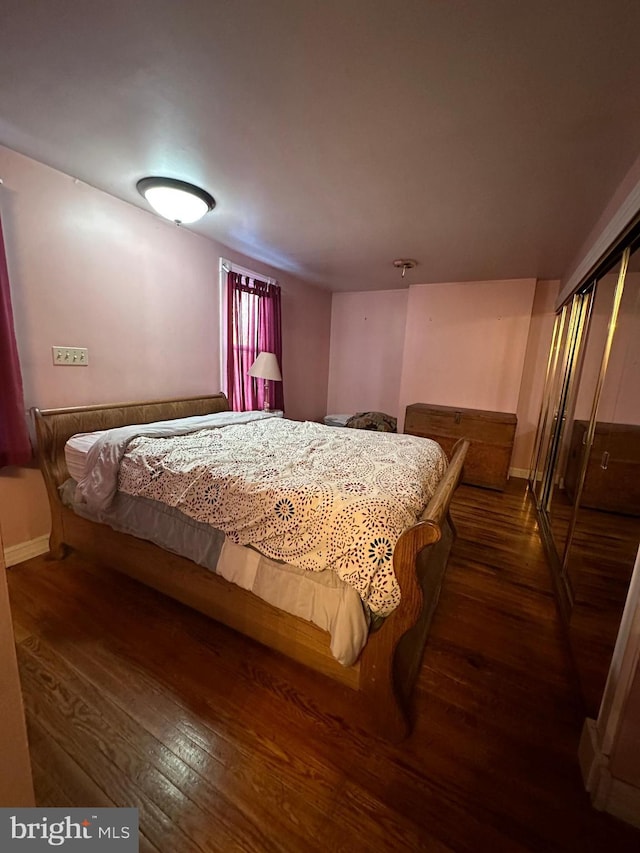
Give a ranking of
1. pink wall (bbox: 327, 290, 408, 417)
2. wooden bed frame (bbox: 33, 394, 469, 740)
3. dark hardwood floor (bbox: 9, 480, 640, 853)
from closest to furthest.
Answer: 1. dark hardwood floor (bbox: 9, 480, 640, 853)
2. wooden bed frame (bbox: 33, 394, 469, 740)
3. pink wall (bbox: 327, 290, 408, 417)

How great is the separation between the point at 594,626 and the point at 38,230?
3.54 m

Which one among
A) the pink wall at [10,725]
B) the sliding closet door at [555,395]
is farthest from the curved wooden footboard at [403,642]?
the sliding closet door at [555,395]

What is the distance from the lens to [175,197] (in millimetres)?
2045

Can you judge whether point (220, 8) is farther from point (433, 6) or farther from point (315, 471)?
point (315, 471)

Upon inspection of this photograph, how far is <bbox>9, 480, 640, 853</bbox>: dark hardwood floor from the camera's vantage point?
38.1 inches

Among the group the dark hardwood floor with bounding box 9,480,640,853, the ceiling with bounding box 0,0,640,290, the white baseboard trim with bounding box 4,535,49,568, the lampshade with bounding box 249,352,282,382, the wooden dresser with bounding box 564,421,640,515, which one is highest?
the ceiling with bounding box 0,0,640,290

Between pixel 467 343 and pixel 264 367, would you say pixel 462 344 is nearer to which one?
pixel 467 343

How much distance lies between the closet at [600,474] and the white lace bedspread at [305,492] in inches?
29.6

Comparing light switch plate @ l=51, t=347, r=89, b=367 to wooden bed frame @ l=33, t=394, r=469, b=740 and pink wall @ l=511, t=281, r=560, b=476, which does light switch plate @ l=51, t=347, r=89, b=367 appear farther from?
pink wall @ l=511, t=281, r=560, b=476

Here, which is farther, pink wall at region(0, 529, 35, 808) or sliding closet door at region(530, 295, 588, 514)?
sliding closet door at region(530, 295, 588, 514)

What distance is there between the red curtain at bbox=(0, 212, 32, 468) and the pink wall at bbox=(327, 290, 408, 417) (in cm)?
382

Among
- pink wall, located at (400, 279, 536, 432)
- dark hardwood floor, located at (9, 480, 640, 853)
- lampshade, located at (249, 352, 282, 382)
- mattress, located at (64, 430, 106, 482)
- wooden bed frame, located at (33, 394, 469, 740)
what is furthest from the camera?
pink wall, located at (400, 279, 536, 432)

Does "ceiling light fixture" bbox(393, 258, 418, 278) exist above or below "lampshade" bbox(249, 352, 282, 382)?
above

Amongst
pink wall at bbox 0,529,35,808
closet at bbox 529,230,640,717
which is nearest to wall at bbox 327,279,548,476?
closet at bbox 529,230,640,717
